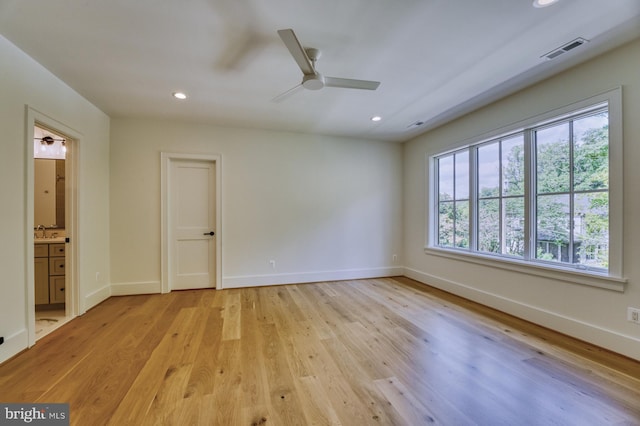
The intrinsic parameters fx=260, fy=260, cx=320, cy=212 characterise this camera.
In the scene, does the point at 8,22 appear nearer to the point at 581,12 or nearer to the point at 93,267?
the point at 93,267

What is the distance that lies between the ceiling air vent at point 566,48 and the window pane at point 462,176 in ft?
5.42

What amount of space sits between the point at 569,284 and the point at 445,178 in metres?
2.24

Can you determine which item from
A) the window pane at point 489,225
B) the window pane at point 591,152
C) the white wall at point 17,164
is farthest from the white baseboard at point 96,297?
the window pane at point 591,152

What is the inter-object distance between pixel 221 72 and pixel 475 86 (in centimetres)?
274

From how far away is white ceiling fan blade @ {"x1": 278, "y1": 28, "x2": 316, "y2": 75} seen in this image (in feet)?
5.63

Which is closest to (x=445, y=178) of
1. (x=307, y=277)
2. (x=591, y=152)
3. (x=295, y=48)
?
(x=591, y=152)

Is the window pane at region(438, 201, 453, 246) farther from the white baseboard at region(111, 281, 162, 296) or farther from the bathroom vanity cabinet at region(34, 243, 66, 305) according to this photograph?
the bathroom vanity cabinet at region(34, 243, 66, 305)

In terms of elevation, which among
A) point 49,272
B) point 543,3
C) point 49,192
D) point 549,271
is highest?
point 543,3

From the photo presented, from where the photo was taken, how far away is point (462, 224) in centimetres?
402

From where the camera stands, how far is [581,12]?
5.98 ft

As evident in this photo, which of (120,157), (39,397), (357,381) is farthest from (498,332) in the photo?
(120,157)

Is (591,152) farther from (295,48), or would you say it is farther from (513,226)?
(295,48)

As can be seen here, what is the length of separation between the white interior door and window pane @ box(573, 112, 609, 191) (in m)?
4.61

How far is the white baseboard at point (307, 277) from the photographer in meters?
4.26
